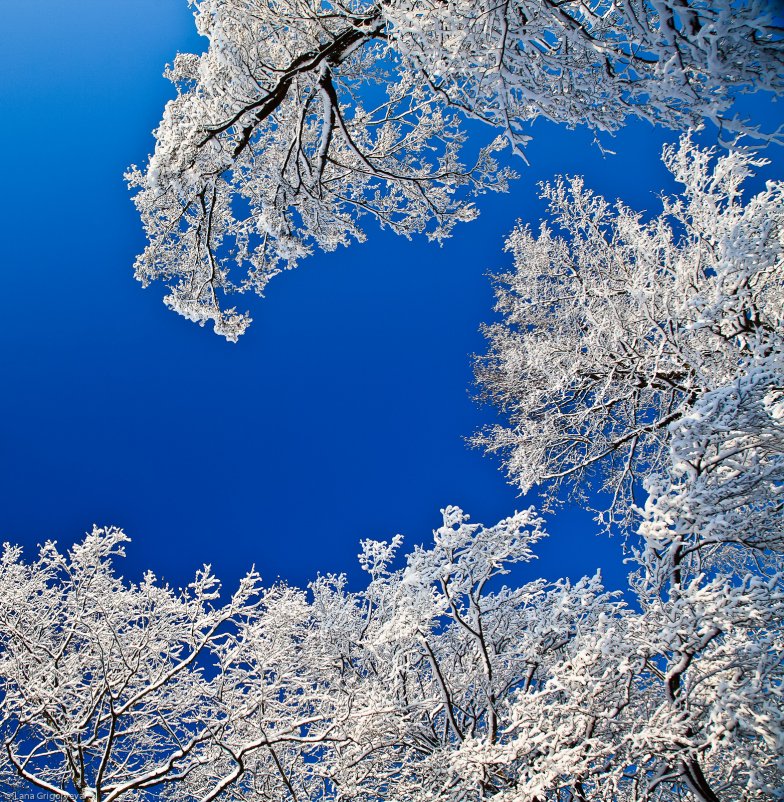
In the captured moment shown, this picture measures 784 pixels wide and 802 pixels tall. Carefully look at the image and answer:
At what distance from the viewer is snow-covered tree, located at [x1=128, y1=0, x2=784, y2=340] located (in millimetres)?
2373

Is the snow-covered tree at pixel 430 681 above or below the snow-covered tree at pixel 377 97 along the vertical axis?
below

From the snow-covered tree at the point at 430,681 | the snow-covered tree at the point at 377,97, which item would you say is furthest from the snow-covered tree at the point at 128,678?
the snow-covered tree at the point at 377,97

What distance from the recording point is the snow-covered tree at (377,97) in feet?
7.79

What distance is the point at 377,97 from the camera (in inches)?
284

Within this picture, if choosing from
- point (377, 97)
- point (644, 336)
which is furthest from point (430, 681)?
point (377, 97)

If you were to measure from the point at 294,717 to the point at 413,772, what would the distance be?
1537 mm

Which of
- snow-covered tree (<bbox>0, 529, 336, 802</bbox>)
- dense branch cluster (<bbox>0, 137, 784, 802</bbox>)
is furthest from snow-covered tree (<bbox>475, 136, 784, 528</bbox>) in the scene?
snow-covered tree (<bbox>0, 529, 336, 802</bbox>)

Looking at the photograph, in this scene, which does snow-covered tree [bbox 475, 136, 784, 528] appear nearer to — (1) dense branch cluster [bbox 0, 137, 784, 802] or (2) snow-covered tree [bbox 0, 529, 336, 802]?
(1) dense branch cluster [bbox 0, 137, 784, 802]

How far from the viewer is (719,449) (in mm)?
3213

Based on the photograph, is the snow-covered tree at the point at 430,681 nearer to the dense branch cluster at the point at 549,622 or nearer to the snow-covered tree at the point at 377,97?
the dense branch cluster at the point at 549,622

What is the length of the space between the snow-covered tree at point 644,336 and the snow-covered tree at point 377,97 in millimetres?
→ 1149

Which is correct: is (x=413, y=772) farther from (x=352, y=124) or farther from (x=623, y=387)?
(x=352, y=124)

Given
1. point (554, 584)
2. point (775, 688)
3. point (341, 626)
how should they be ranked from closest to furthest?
point (775, 688)
point (554, 584)
point (341, 626)

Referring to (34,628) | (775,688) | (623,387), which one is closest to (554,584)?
(775,688)
